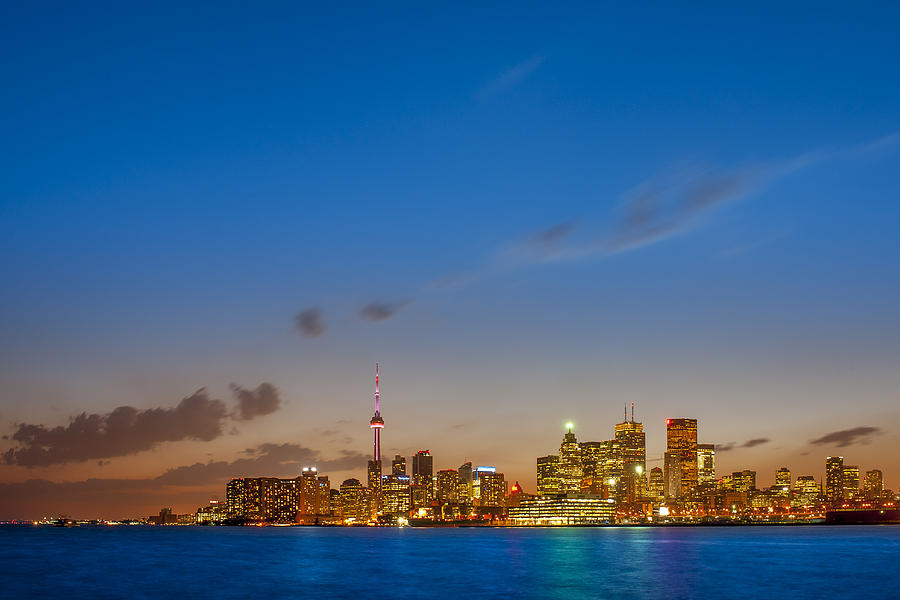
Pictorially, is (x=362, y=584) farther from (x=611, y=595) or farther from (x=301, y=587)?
(x=611, y=595)

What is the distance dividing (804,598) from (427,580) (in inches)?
1669

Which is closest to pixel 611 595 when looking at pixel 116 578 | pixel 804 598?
pixel 804 598

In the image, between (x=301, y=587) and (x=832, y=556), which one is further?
(x=832, y=556)

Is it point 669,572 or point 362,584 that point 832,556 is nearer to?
point 669,572

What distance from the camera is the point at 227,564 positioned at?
5192 inches

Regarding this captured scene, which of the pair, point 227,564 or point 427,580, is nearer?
point 427,580

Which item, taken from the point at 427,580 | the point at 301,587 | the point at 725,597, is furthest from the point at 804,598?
the point at 301,587

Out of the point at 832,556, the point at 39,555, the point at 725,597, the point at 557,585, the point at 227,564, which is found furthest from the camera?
the point at 39,555

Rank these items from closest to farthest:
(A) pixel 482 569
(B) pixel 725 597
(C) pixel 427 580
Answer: (B) pixel 725 597 → (C) pixel 427 580 → (A) pixel 482 569

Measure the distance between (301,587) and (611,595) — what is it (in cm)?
3409

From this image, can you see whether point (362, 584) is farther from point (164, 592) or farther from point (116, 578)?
point (116, 578)

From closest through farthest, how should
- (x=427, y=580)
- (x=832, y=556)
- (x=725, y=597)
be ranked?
(x=725, y=597), (x=427, y=580), (x=832, y=556)

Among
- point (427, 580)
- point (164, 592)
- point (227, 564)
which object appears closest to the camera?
point (164, 592)

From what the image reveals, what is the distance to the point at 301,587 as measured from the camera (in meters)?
95.9
